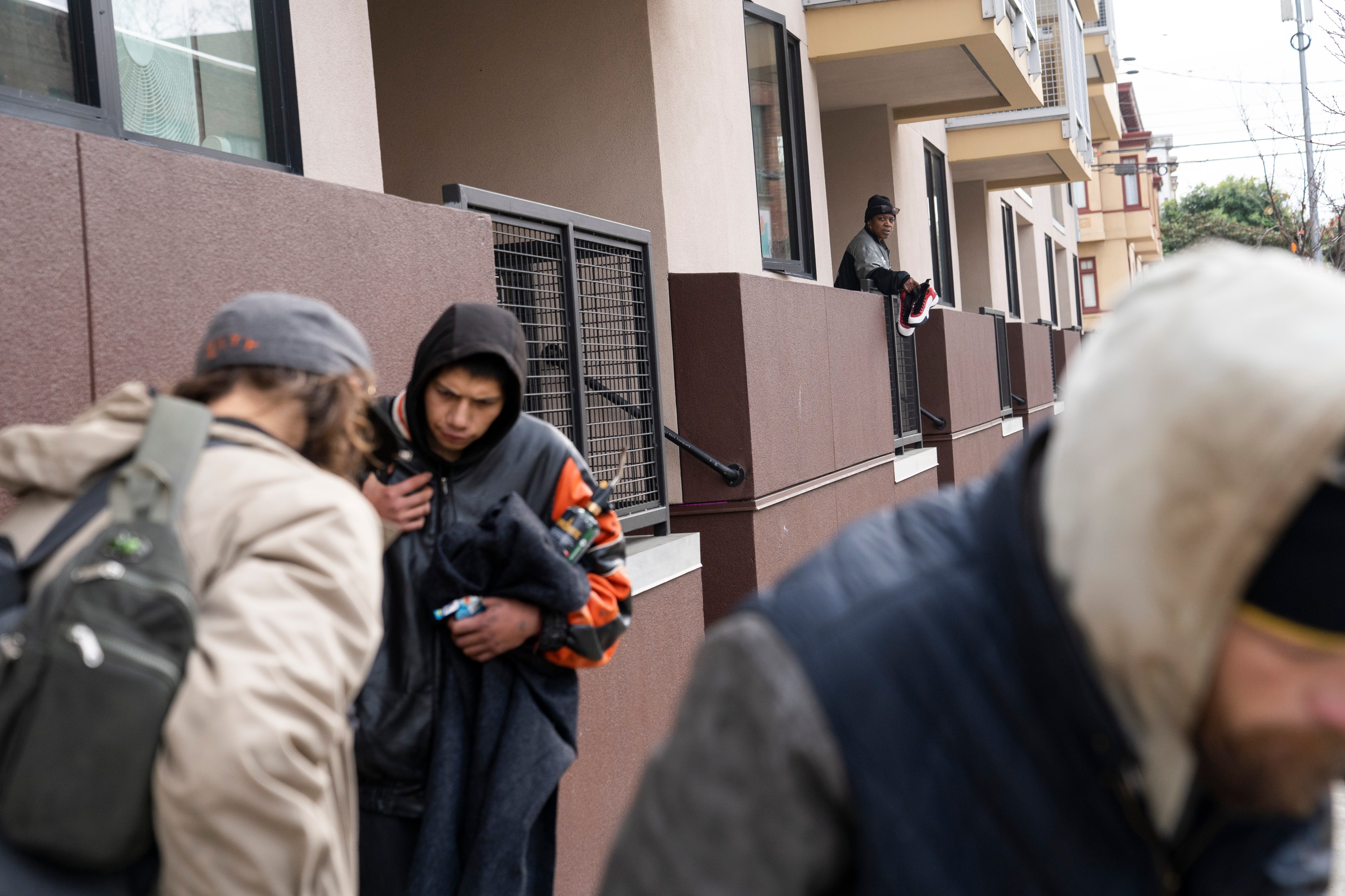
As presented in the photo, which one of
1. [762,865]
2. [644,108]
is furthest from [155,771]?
[644,108]

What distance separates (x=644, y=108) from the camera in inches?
287

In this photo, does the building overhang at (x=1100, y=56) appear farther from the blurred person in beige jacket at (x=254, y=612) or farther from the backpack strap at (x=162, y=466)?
the backpack strap at (x=162, y=466)

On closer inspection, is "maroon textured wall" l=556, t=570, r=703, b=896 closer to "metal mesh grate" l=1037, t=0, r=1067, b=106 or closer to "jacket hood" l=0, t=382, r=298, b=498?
"jacket hood" l=0, t=382, r=298, b=498

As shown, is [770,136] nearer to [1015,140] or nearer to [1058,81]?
[1015,140]

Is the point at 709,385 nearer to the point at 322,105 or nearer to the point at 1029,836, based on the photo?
the point at 322,105

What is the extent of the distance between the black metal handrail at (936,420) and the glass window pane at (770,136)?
122 inches

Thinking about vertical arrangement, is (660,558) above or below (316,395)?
below

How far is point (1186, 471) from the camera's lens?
0.99 meters

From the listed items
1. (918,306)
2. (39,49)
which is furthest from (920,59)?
(39,49)

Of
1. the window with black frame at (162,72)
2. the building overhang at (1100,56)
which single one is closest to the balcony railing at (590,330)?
the window with black frame at (162,72)

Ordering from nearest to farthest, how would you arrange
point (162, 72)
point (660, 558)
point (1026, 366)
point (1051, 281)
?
point (162, 72) → point (660, 558) → point (1026, 366) → point (1051, 281)

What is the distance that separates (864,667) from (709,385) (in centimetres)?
582

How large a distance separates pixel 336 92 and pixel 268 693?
3.25 metres

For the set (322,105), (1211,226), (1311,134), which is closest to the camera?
(322,105)
